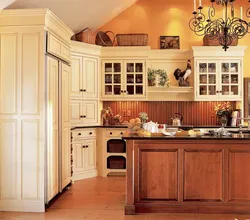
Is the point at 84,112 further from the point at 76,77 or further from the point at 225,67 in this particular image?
the point at 225,67

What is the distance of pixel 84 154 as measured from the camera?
6.11 m

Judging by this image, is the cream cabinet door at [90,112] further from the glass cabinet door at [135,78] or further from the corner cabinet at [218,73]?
the corner cabinet at [218,73]

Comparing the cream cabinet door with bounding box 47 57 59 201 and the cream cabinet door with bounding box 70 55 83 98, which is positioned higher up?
the cream cabinet door with bounding box 70 55 83 98

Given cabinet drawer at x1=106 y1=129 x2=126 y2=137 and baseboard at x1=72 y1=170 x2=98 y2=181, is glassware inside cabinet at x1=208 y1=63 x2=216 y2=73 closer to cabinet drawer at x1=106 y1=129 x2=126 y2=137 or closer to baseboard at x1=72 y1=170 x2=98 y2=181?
cabinet drawer at x1=106 y1=129 x2=126 y2=137

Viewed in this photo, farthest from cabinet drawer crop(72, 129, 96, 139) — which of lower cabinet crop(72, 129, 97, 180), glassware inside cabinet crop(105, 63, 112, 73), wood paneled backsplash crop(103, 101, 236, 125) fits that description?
glassware inside cabinet crop(105, 63, 112, 73)

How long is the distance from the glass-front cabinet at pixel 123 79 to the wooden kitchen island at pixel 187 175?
8.81 feet

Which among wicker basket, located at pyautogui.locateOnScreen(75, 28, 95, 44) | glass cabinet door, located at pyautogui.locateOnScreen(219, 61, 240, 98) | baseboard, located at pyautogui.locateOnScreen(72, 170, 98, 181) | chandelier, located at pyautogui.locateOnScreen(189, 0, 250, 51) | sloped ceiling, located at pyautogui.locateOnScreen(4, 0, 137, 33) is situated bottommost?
baseboard, located at pyautogui.locateOnScreen(72, 170, 98, 181)

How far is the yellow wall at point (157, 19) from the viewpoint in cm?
714

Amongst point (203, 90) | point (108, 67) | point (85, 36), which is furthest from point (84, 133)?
point (203, 90)

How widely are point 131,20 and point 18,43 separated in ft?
11.8

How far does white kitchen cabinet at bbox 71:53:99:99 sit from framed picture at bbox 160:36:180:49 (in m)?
1.51

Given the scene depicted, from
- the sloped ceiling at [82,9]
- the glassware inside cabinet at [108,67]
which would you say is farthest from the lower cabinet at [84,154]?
the sloped ceiling at [82,9]

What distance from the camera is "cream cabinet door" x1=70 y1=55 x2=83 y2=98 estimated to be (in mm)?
6016

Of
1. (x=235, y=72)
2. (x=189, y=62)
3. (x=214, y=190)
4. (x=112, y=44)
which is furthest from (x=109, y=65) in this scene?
(x=214, y=190)
